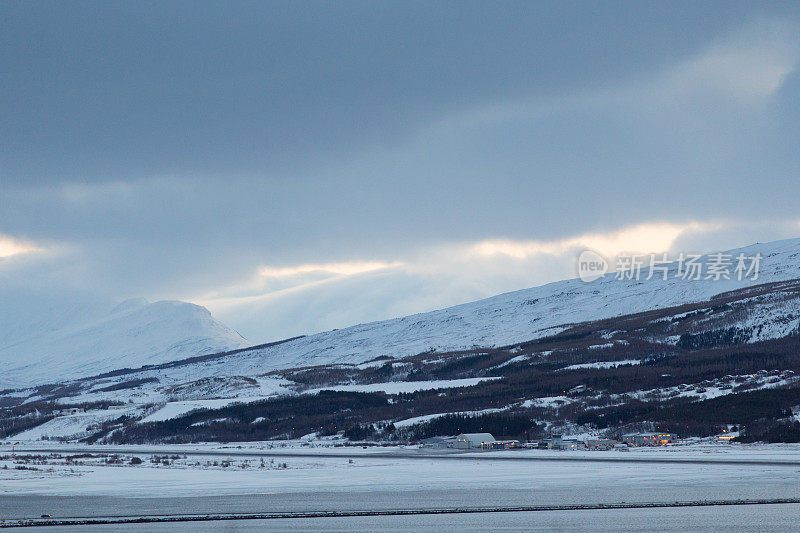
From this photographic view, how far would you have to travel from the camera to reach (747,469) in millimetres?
99750

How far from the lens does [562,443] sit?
560ft

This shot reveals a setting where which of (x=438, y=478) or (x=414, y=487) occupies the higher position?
(x=414, y=487)

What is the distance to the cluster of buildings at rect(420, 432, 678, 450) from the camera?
169375 mm

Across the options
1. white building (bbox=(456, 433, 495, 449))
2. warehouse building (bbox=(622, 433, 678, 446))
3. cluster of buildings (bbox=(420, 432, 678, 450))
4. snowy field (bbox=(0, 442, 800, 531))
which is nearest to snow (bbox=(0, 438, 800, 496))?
snowy field (bbox=(0, 442, 800, 531))

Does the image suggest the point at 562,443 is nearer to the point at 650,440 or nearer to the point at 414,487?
the point at 650,440

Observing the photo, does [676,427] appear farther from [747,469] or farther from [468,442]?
[747,469]

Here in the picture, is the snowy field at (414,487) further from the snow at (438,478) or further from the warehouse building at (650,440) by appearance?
the warehouse building at (650,440)

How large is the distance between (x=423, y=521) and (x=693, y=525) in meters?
16.7

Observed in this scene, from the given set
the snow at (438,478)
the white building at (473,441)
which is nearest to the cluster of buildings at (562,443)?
the white building at (473,441)

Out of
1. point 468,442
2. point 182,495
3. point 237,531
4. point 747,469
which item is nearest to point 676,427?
point 468,442

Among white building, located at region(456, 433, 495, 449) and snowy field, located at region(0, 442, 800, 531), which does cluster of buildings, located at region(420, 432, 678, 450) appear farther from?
snowy field, located at region(0, 442, 800, 531)

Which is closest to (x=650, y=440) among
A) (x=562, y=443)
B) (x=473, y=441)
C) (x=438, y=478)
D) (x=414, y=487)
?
(x=562, y=443)

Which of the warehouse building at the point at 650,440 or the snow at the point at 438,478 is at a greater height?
the snow at the point at 438,478

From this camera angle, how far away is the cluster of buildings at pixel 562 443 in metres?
169
